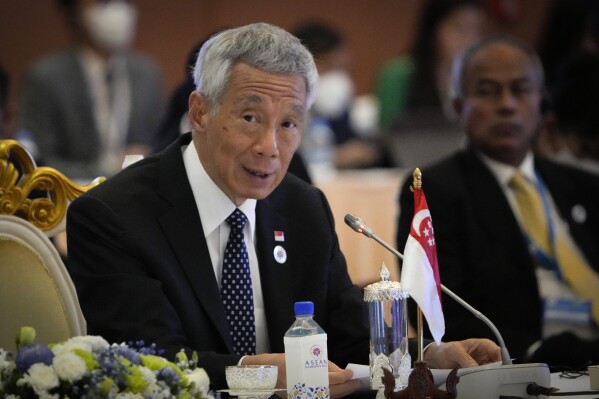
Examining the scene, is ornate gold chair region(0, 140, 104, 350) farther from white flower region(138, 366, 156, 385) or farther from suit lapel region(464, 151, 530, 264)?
suit lapel region(464, 151, 530, 264)

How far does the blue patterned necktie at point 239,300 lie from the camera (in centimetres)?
310

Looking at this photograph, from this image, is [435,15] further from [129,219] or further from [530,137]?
[129,219]

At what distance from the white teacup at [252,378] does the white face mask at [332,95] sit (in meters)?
6.39

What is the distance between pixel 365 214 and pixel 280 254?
3.29m

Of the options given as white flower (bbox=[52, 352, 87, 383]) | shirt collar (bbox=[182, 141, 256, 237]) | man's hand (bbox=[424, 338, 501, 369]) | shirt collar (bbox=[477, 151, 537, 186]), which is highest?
shirt collar (bbox=[477, 151, 537, 186])

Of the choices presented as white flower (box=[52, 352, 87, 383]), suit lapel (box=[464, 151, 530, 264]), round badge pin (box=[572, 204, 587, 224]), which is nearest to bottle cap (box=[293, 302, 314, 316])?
white flower (box=[52, 352, 87, 383])

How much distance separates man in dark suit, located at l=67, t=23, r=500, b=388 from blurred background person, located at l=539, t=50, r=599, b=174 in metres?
2.62

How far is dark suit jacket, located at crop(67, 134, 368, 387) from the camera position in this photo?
289 centimetres

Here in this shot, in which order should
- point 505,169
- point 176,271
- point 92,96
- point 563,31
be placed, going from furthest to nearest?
point 563,31 → point 92,96 → point 505,169 → point 176,271

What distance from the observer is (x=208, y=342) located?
302cm

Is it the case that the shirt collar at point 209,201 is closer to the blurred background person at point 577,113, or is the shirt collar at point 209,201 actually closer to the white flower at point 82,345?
the white flower at point 82,345

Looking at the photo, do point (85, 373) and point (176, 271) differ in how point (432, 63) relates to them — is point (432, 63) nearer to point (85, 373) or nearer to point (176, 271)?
point (176, 271)

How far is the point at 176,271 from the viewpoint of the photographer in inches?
118

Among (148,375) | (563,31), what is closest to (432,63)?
(563,31)
